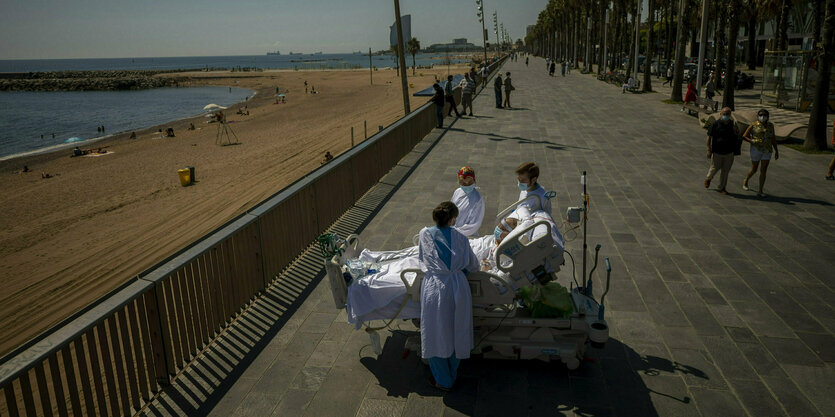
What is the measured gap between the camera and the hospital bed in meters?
4.69

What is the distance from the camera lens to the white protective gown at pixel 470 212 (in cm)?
604

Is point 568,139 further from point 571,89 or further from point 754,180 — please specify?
point 571,89

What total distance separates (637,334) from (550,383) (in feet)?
4.43

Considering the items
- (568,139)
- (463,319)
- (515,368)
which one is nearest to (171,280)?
(463,319)

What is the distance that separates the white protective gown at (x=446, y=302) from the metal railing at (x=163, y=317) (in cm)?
225

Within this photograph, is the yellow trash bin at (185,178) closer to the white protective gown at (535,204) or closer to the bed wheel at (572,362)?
the white protective gown at (535,204)

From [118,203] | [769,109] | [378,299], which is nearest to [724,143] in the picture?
[378,299]

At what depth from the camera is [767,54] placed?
2577 centimetres

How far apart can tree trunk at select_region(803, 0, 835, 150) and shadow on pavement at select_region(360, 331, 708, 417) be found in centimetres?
1397

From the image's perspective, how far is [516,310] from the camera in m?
4.91

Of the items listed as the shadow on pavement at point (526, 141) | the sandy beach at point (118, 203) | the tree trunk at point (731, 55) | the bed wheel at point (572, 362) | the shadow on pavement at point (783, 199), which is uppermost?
the tree trunk at point (731, 55)

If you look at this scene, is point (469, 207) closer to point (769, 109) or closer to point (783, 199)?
point (783, 199)

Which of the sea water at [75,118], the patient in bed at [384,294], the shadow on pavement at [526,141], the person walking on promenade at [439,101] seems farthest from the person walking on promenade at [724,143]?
the sea water at [75,118]

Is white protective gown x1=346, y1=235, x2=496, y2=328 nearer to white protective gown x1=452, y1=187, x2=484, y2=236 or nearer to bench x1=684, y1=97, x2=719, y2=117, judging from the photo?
white protective gown x1=452, y1=187, x2=484, y2=236
